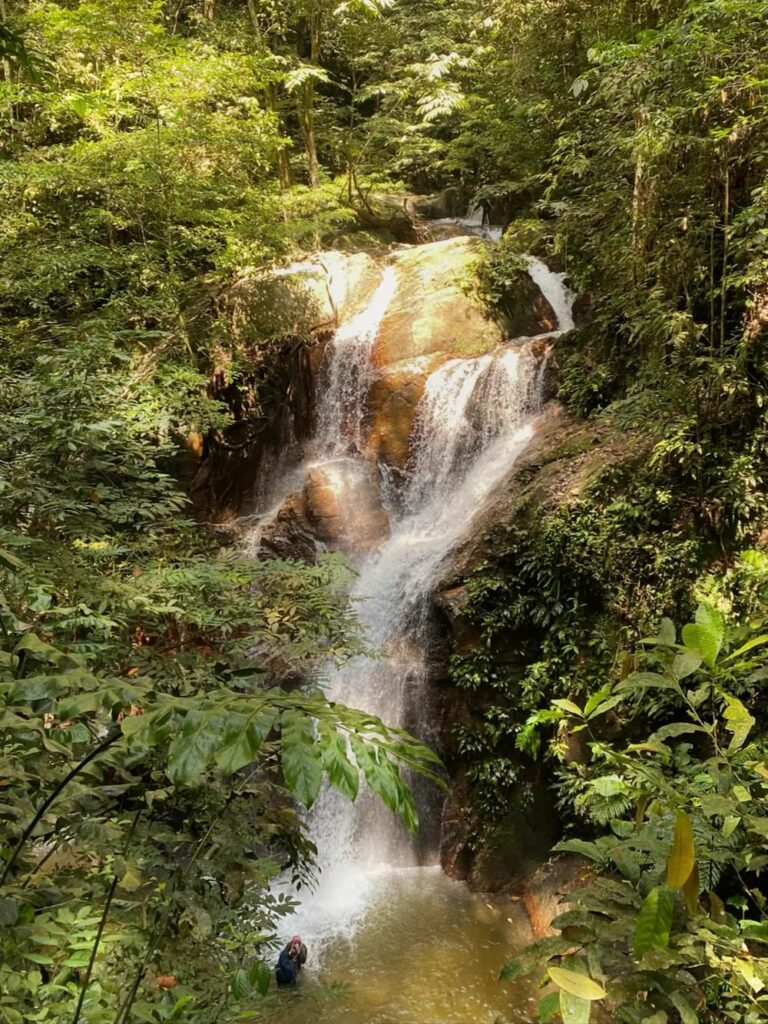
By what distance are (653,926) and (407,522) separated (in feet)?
28.2

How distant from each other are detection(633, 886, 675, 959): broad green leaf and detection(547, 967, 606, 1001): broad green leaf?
143 mm

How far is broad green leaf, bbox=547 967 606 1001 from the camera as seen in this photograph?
139 cm

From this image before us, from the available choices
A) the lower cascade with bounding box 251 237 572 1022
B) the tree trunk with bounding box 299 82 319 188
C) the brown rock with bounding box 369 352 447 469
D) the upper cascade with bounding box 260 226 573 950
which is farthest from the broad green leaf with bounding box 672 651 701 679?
the tree trunk with bounding box 299 82 319 188

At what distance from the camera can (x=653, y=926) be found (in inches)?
58.6

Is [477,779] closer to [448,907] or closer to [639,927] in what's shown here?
[448,907]

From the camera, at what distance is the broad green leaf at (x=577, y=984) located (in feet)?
4.56

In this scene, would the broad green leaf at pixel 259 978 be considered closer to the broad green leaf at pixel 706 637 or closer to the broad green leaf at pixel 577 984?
the broad green leaf at pixel 577 984

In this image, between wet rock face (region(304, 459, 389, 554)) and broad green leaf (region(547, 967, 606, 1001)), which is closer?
broad green leaf (region(547, 967, 606, 1001))

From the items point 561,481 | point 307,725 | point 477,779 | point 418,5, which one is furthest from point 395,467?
point 418,5

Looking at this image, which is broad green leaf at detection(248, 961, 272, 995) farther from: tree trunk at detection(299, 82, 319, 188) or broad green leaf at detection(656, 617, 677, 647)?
tree trunk at detection(299, 82, 319, 188)

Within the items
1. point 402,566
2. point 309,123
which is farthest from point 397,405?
point 309,123

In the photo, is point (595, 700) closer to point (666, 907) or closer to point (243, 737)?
point (666, 907)

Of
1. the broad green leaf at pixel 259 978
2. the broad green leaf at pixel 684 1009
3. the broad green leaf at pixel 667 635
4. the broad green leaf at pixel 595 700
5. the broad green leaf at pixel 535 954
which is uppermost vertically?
the broad green leaf at pixel 667 635

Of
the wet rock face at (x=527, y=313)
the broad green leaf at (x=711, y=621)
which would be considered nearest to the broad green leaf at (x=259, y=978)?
the broad green leaf at (x=711, y=621)
